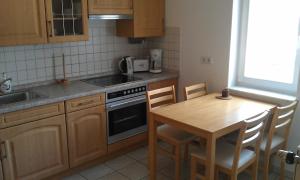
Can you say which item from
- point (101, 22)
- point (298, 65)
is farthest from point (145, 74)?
point (298, 65)

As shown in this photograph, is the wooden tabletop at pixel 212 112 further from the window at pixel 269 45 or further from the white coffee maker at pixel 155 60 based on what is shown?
the white coffee maker at pixel 155 60

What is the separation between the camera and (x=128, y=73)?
11.5 ft

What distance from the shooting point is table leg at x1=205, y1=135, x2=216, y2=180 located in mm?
2059

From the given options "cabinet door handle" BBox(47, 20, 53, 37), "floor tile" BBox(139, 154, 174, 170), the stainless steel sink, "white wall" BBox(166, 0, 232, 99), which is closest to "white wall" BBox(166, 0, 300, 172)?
"white wall" BBox(166, 0, 232, 99)

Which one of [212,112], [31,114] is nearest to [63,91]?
[31,114]

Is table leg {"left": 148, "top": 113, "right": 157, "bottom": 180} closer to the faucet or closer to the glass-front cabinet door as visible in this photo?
the glass-front cabinet door

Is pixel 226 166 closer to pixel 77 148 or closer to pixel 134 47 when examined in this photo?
pixel 77 148

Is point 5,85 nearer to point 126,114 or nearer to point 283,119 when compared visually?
point 126,114

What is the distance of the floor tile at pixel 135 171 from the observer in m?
2.86

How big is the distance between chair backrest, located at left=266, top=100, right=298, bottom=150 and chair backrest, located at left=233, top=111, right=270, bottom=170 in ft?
0.49

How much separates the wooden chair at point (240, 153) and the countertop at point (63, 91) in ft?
3.61

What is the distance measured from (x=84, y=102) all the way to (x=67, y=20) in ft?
2.58

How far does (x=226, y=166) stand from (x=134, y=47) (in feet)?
6.78

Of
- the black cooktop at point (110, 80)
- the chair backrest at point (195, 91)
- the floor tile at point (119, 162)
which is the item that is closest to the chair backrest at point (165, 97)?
the chair backrest at point (195, 91)
